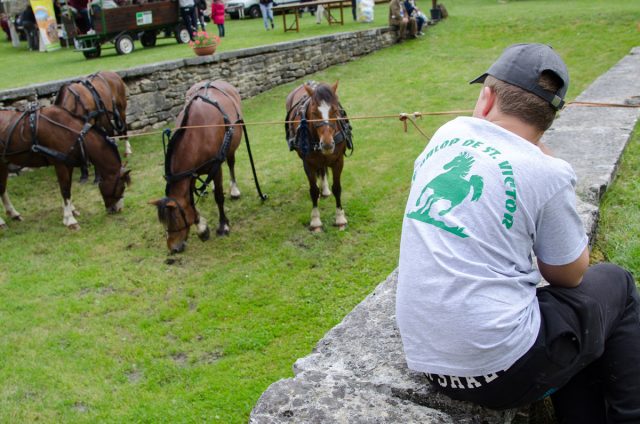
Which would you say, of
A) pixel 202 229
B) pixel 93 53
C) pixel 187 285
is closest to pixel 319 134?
pixel 202 229

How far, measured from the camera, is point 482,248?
6.12 feet

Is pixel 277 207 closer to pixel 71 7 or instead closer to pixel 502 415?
pixel 502 415

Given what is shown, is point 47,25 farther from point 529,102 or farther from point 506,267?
point 506,267

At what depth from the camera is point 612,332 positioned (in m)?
2.18

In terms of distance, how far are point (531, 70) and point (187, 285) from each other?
186 inches

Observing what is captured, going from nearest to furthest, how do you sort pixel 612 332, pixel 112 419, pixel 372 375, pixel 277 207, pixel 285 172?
pixel 612 332
pixel 372 375
pixel 112 419
pixel 277 207
pixel 285 172

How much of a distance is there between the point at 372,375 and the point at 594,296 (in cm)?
91

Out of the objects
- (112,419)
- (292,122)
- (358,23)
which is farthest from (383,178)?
(358,23)

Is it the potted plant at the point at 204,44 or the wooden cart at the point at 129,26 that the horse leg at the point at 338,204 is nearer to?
the potted plant at the point at 204,44

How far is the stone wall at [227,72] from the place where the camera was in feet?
38.9

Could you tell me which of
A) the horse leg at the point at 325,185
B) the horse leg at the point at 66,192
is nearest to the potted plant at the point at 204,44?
the horse leg at the point at 66,192

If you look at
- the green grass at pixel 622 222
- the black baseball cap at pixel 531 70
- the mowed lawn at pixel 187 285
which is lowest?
the mowed lawn at pixel 187 285

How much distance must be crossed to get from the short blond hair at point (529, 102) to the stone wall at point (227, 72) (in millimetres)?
10054

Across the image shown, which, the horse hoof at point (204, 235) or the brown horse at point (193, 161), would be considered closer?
the brown horse at point (193, 161)
